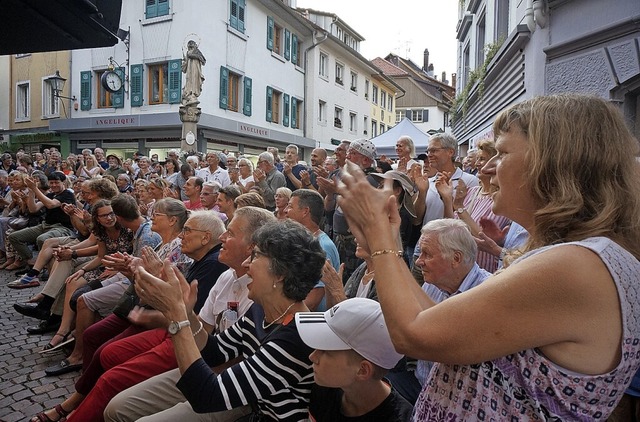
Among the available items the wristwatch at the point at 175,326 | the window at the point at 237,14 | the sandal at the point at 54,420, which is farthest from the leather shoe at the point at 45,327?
the window at the point at 237,14

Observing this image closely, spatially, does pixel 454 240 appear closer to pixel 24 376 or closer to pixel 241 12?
pixel 24 376

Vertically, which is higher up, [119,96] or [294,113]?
[294,113]

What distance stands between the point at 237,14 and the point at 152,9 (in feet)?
11.2

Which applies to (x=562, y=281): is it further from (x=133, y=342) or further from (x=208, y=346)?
(x=133, y=342)

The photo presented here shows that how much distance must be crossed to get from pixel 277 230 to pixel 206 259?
4.51 feet

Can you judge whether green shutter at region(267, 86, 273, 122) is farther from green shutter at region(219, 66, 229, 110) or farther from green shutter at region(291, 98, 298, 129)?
green shutter at region(219, 66, 229, 110)

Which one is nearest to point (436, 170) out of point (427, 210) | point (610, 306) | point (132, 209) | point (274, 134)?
point (427, 210)

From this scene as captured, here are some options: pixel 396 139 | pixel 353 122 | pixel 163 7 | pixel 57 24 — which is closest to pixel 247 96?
pixel 163 7

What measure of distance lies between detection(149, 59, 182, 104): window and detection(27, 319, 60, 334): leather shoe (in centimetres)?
1384

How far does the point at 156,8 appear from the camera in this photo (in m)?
18.1

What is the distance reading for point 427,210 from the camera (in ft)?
13.5

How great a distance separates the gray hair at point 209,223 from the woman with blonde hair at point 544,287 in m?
2.53

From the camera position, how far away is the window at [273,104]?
21.9m

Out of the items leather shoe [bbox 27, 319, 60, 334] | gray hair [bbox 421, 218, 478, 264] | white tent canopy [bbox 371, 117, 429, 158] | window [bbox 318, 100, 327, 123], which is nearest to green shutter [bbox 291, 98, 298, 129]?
window [bbox 318, 100, 327, 123]
